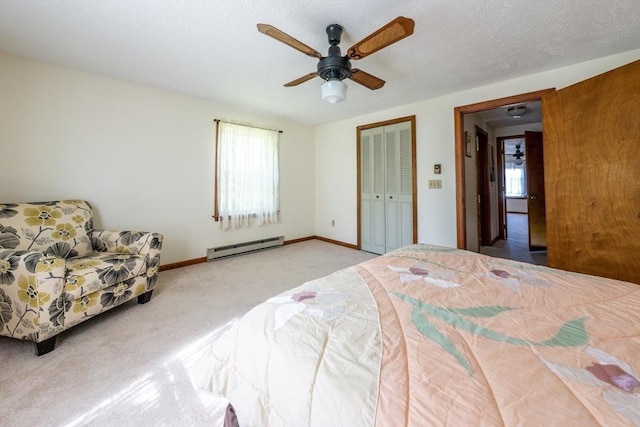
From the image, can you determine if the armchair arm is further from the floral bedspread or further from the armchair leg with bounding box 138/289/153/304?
the floral bedspread

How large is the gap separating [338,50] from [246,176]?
8.35 feet

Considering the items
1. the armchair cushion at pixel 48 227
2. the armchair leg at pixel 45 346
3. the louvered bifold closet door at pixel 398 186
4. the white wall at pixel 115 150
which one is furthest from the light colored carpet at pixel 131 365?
the louvered bifold closet door at pixel 398 186

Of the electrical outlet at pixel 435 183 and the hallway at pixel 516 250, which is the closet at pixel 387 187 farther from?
the hallway at pixel 516 250

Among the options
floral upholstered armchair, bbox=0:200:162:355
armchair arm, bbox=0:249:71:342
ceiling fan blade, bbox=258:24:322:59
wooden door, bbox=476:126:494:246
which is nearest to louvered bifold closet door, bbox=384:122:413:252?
wooden door, bbox=476:126:494:246

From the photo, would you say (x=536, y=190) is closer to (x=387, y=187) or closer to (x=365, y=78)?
(x=387, y=187)

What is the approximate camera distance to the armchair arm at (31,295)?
1587 mm

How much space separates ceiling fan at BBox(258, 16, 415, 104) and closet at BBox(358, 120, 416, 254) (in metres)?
1.71

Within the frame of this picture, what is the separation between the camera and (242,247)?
3998 mm

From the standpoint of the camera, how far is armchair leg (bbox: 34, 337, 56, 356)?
5.27 ft

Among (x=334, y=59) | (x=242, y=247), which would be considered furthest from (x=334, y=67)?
(x=242, y=247)

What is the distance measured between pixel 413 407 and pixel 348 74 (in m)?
2.09

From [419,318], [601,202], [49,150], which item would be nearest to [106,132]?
[49,150]

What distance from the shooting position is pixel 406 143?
3.70 meters

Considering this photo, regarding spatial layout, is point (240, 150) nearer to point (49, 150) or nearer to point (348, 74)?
point (49, 150)
